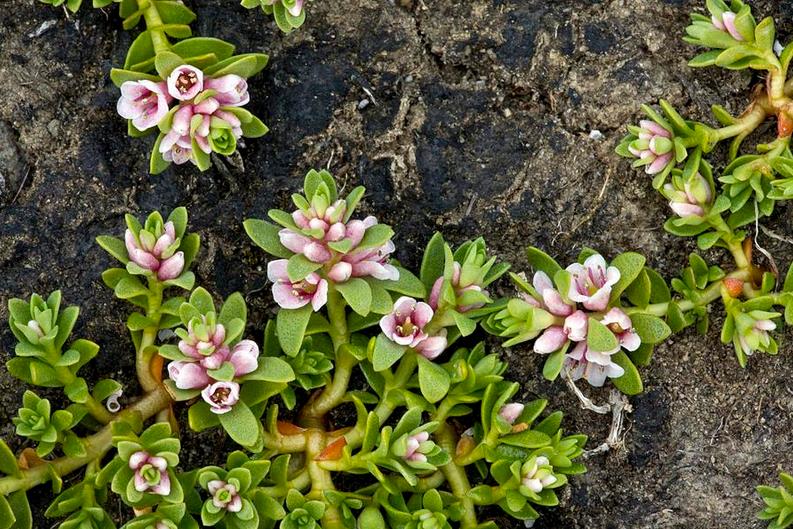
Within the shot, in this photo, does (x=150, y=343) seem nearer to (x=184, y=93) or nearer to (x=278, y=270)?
(x=278, y=270)

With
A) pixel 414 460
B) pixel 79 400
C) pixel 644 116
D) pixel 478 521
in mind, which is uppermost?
pixel 644 116

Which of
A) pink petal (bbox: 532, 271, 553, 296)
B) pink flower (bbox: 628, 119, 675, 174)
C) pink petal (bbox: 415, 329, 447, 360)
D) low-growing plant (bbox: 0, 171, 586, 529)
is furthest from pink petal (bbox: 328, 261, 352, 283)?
pink flower (bbox: 628, 119, 675, 174)

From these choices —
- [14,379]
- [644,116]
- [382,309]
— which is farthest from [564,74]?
[14,379]

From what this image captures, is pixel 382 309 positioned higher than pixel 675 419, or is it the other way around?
pixel 382 309

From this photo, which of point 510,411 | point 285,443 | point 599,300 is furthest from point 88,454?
point 599,300

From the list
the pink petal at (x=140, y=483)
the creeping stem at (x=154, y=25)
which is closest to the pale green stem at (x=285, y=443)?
the pink petal at (x=140, y=483)

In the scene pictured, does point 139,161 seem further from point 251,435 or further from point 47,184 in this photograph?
point 251,435

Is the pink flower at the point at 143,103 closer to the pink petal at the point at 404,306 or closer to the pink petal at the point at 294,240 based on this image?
the pink petal at the point at 294,240
